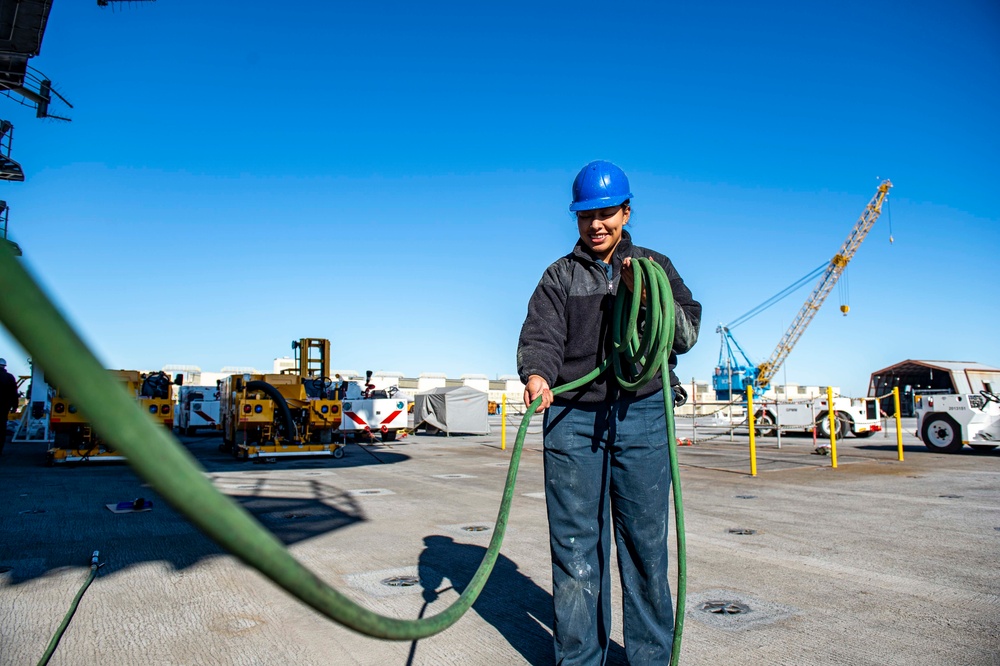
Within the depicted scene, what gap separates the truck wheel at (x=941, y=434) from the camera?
13459 mm

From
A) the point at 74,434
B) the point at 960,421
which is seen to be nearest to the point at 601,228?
the point at 74,434

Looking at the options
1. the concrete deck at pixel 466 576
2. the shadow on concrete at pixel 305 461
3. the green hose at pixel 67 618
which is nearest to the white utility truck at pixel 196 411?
the shadow on concrete at pixel 305 461

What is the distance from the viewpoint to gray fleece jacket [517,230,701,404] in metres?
2.54

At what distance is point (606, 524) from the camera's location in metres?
2.53

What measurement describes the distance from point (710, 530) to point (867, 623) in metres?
2.22

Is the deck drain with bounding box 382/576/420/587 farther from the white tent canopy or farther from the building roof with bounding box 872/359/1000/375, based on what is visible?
the building roof with bounding box 872/359/1000/375

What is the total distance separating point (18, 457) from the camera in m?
12.2

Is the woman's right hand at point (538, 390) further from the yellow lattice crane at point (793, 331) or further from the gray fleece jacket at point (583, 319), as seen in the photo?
the yellow lattice crane at point (793, 331)

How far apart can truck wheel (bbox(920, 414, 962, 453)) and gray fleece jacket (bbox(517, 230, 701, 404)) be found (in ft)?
46.4

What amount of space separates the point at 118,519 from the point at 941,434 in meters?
15.6

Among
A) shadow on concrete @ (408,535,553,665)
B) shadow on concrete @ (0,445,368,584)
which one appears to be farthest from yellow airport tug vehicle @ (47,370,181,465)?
shadow on concrete @ (408,535,553,665)

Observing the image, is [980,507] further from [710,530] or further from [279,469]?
[279,469]

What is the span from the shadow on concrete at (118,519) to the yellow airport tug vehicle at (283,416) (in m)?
2.34

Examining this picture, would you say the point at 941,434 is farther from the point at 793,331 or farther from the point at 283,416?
the point at 793,331
